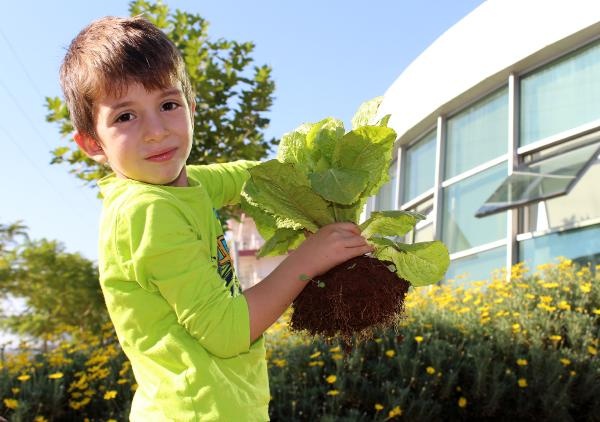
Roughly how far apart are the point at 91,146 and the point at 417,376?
353 centimetres

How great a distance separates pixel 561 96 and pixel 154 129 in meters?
7.94

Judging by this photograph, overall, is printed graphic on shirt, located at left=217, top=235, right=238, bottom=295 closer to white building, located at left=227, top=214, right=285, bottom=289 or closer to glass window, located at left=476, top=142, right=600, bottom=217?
glass window, located at left=476, top=142, right=600, bottom=217

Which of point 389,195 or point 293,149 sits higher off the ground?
point 389,195

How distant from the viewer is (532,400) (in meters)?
4.66

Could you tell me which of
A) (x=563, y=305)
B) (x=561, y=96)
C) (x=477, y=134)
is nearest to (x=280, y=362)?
(x=563, y=305)

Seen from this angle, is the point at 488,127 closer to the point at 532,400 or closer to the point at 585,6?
the point at 585,6

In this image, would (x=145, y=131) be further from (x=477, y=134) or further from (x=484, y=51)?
(x=477, y=134)

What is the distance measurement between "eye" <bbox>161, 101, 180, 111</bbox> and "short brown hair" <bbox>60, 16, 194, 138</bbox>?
0.14ft

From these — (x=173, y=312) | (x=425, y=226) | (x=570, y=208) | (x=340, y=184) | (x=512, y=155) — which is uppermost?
(x=512, y=155)

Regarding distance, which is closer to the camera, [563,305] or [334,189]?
[334,189]

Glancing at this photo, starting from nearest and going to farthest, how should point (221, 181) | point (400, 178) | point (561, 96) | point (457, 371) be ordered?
point (221, 181) < point (457, 371) < point (561, 96) < point (400, 178)

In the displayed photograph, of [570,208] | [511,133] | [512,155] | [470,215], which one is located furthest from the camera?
[470,215]

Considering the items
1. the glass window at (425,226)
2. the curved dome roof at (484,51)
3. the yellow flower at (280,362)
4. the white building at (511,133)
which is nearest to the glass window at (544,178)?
the white building at (511,133)

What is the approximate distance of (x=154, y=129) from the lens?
1.46m
